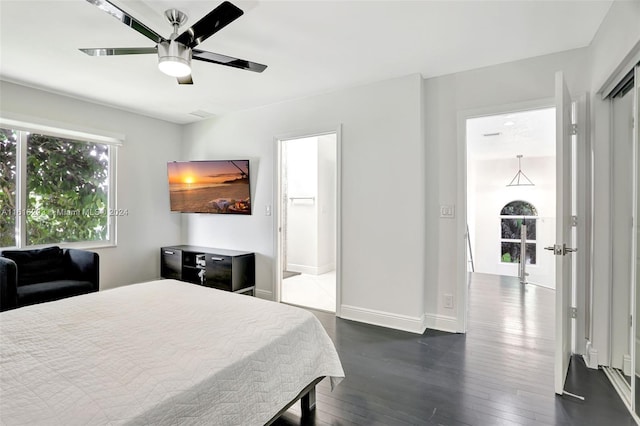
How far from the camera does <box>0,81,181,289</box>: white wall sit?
3785 mm

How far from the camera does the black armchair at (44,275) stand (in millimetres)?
2723

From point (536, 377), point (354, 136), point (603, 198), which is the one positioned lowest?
point (536, 377)

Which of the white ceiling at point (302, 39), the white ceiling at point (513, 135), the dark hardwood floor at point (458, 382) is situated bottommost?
the dark hardwood floor at point (458, 382)

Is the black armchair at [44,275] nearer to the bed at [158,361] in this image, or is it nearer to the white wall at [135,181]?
the white wall at [135,181]

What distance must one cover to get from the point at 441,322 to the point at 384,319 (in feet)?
1.80

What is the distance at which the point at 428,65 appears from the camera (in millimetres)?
2879

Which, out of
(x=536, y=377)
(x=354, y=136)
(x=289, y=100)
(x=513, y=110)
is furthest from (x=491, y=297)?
(x=289, y=100)

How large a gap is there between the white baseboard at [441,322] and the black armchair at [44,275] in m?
3.46

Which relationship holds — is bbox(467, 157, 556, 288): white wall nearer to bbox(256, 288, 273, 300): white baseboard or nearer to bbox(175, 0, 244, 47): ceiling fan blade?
bbox(256, 288, 273, 300): white baseboard

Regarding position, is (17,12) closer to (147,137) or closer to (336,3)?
(336,3)

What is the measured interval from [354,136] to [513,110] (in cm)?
148

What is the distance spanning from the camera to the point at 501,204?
24.7ft

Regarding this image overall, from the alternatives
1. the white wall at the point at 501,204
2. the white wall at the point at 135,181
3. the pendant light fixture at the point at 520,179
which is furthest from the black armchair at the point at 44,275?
the pendant light fixture at the point at 520,179

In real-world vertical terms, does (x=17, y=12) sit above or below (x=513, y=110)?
above
